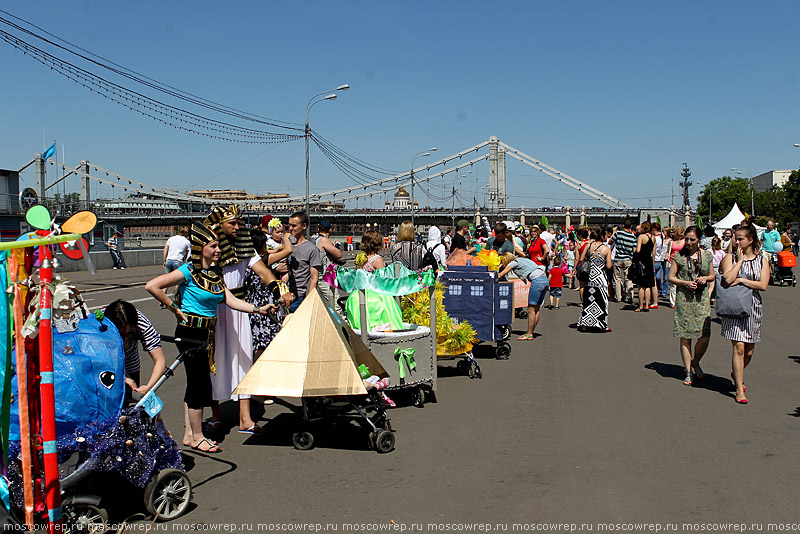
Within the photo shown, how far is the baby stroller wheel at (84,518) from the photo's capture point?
3697mm

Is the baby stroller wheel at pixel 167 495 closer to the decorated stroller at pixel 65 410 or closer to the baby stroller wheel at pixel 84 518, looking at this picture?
the decorated stroller at pixel 65 410

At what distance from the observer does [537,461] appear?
17.5ft

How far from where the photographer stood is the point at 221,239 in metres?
5.62

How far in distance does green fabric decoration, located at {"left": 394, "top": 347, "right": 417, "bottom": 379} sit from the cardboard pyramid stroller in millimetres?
1114

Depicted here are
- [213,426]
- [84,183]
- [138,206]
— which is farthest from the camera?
[138,206]

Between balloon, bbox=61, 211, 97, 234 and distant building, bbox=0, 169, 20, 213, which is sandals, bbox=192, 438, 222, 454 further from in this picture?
distant building, bbox=0, 169, 20, 213

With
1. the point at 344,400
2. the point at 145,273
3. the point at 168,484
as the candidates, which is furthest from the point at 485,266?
the point at 145,273

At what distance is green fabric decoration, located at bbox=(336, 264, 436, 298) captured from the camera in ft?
22.5

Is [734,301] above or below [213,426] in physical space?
above

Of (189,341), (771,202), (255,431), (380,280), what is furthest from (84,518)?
(771,202)

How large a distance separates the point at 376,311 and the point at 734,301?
3660 millimetres

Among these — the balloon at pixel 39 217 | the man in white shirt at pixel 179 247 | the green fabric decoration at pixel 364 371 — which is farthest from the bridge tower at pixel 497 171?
the balloon at pixel 39 217

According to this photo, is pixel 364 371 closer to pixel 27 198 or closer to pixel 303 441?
pixel 303 441

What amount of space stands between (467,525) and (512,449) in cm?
159
